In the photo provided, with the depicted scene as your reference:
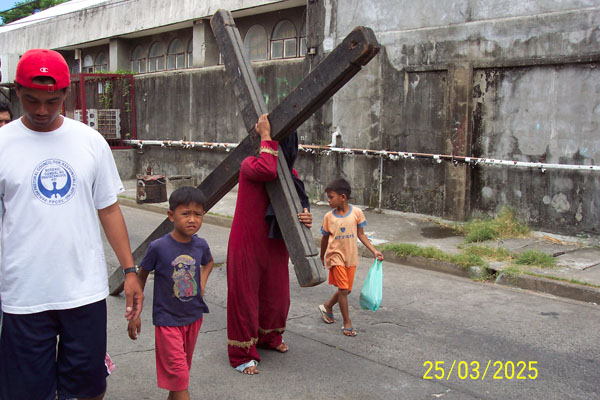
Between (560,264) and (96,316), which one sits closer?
(96,316)

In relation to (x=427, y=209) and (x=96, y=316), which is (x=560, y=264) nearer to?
(x=427, y=209)

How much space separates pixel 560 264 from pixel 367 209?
4.80m

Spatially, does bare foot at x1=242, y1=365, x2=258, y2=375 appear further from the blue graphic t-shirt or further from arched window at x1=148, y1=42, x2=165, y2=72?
arched window at x1=148, y1=42, x2=165, y2=72

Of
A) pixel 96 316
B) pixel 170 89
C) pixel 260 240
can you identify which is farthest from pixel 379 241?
pixel 170 89

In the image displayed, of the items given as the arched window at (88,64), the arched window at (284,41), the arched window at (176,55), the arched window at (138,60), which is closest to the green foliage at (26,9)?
the arched window at (88,64)

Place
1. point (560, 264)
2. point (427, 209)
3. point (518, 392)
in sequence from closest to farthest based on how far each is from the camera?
point (518, 392) → point (560, 264) → point (427, 209)

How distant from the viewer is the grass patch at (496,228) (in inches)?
366

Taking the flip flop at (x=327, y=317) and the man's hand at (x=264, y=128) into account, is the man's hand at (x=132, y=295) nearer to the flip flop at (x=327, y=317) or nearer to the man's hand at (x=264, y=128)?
the man's hand at (x=264, y=128)

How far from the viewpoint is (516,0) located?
31.7 feet

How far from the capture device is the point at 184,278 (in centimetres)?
374

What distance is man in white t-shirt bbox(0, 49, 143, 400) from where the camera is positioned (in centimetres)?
271

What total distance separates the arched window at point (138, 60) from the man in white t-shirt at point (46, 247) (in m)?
18.5

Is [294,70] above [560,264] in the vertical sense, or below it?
above
